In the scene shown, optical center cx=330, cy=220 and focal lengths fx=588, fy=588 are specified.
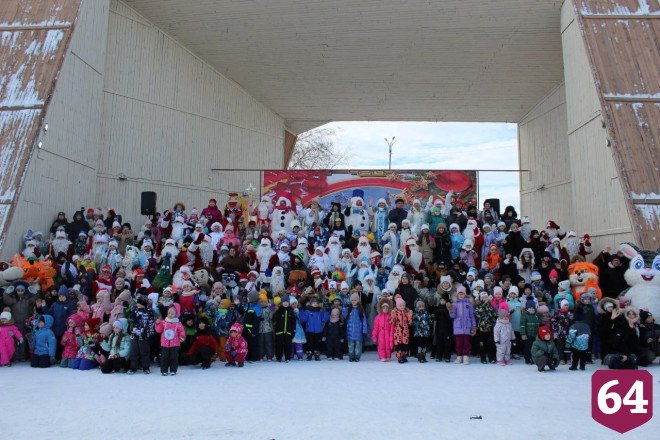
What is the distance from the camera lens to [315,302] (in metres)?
10.2

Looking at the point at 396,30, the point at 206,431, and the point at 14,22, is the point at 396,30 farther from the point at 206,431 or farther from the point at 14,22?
the point at 206,431

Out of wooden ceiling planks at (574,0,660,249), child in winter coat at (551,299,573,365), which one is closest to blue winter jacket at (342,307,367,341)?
child in winter coat at (551,299,573,365)

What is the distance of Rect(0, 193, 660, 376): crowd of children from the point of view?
29.6ft

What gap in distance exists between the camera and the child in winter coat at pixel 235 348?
9.19 meters

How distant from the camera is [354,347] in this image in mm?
9898

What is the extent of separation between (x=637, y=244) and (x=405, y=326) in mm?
5555

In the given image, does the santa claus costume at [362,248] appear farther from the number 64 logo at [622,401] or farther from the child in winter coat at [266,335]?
the number 64 logo at [622,401]

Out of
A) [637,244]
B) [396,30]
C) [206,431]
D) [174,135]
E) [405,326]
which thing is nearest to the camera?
[206,431]

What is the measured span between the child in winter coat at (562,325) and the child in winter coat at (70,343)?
7.50 meters

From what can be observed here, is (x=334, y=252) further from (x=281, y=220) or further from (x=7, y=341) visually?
(x=7, y=341)

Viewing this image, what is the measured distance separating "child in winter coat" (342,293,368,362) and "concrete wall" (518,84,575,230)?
37.5ft

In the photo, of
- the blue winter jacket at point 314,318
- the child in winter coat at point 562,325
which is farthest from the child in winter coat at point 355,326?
the child in winter coat at point 562,325

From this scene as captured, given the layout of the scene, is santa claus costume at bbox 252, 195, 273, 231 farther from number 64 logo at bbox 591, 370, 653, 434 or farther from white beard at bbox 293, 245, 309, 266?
number 64 logo at bbox 591, 370, 653, 434

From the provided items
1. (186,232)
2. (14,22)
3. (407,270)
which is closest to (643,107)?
(407,270)
